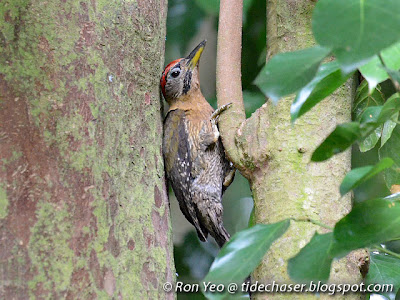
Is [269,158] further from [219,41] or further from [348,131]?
[348,131]

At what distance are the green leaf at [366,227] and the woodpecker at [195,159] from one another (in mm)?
1420

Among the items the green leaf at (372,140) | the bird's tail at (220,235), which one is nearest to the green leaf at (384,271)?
the green leaf at (372,140)

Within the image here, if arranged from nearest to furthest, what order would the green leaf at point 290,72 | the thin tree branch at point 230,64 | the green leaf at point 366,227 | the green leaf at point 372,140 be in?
the green leaf at point 290,72, the green leaf at point 366,227, the green leaf at point 372,140, the thin tree branch at point 230,64

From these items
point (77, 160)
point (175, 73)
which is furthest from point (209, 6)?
point (77, 160)

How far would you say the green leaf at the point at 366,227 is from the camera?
73 centimetres

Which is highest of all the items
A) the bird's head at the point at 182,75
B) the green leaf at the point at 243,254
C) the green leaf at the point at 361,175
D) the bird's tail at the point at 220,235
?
the bird's head at the point at 182,75

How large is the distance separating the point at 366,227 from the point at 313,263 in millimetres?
100

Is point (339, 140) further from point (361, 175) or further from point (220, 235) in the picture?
point (220, 235)

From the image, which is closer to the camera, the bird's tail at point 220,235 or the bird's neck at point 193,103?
the bird's tail at point 220,235

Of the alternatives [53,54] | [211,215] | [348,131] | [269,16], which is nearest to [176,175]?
[211,215]

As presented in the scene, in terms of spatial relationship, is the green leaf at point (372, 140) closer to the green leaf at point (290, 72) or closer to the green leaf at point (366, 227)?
the green leaf at point (366, 227)

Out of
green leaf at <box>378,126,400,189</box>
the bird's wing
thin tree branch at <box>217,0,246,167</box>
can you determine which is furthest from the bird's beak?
green leaf at <box>378,126,400,189</box>

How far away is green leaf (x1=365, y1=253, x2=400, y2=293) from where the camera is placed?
1.40 meters

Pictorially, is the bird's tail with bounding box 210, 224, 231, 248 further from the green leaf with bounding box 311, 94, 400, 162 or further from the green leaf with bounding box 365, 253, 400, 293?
the green leaf with bounding box 311, 94, 400, 162
